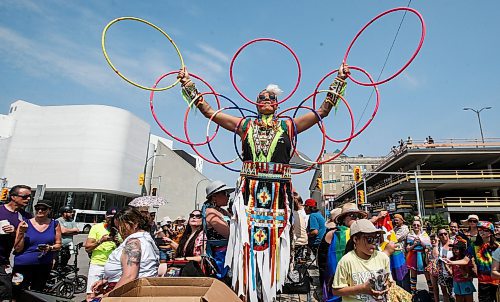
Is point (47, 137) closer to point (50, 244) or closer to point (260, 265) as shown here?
point (50, 244)

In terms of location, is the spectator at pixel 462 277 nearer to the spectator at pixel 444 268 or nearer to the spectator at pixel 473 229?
the spectator at pixel 473 229

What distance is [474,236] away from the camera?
5.96 m

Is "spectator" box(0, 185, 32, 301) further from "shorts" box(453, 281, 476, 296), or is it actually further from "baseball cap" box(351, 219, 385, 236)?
"shorts" box(453, 281, 476, 296)

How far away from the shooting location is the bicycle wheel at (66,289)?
7.00 meters

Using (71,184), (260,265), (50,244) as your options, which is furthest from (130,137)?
(260,265)

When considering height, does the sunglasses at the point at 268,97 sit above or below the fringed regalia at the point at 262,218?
above

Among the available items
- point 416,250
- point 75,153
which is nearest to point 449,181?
point 416,250

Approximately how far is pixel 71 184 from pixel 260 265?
44.7m

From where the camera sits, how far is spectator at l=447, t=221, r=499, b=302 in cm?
543

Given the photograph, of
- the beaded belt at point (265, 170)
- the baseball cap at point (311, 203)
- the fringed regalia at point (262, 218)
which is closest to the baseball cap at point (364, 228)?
the fringed regalia at point (262, 218)

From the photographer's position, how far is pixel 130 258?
9.29 feet

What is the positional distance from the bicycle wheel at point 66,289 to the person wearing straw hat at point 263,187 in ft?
18.4

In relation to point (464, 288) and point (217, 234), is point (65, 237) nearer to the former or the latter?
point (217, 234)

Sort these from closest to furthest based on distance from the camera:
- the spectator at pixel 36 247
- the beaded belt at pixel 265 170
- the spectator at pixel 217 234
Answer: the beaded belt at pixel 265 170 < the spectator at pixel 217 234 < the spectator at pixel 36 247
